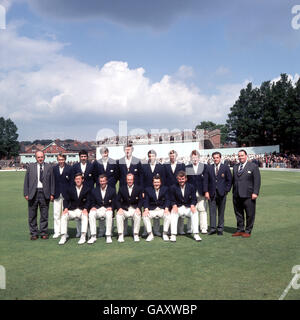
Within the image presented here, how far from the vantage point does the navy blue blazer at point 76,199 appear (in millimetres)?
7867

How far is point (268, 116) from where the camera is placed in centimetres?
6556

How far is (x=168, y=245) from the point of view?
284 inches

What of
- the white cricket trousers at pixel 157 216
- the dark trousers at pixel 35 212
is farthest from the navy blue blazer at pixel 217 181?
the dark trousers at pixel 35 212

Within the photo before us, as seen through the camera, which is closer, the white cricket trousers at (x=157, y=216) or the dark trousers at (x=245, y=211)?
the white cricket trousers at (x=157, y=216)

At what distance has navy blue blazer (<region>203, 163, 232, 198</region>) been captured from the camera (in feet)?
27.5

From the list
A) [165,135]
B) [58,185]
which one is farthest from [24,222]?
[165,135]

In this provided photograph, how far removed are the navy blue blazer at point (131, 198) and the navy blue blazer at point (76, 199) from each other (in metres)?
0.80

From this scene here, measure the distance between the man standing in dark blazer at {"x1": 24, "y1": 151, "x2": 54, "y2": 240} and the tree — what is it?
103045 millimetres

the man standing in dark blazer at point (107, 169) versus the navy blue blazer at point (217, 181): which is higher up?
the man standing in dark blazer at point (107, 169)

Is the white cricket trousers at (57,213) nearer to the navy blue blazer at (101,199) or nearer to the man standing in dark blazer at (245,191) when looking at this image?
the navy blue blazer at (101,199)

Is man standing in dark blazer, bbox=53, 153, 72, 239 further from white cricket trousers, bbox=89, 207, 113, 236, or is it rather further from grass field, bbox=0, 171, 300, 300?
white cricket trousers, bbox=89, 207, 113, 236

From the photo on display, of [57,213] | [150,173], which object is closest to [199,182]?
[150,173]
